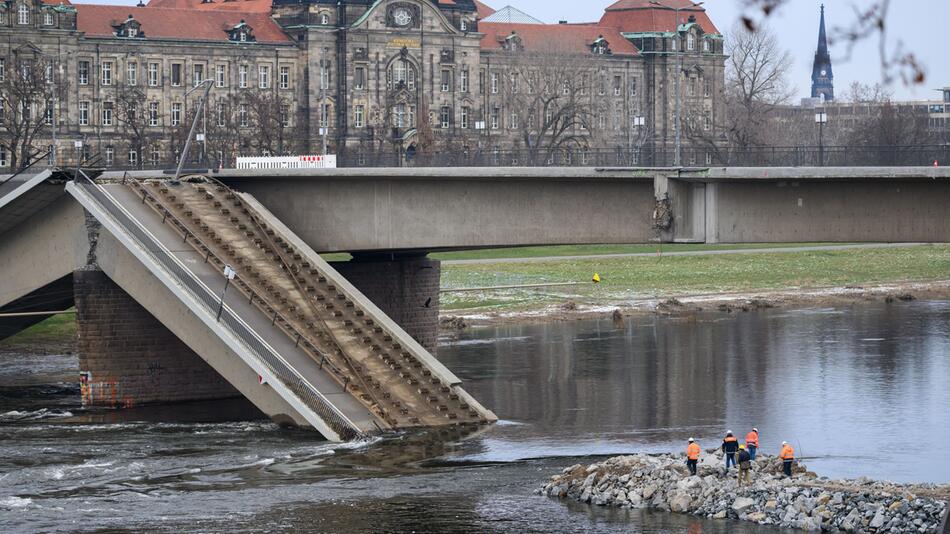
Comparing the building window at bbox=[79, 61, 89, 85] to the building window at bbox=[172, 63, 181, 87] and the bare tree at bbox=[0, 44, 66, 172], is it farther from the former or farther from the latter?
the building window at bbox=[172, 63, 181, 87]

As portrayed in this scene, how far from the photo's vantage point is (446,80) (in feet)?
575

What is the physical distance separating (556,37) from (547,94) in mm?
15340

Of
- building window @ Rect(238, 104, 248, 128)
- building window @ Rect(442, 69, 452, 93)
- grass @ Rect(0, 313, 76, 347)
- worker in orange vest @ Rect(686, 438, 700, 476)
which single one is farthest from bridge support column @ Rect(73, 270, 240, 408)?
building window @ Rect(442, 69, 452, 93)

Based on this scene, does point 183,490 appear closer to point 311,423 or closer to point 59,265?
point 311,423

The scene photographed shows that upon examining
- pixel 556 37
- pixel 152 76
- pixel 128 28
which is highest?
pixel 556 37

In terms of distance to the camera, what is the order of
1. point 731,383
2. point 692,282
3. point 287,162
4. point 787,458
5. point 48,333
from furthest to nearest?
point 692,282 → point 48,333 → point 287,162 → point 731,383 → point 787,458

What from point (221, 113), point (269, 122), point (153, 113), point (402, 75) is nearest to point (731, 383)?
point (269, 122)

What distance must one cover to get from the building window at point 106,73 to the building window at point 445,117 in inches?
1237

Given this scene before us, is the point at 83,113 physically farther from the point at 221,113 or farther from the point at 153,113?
the point at 221,113

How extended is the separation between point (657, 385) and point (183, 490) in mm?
20839

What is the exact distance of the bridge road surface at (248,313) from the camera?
50.5 metres

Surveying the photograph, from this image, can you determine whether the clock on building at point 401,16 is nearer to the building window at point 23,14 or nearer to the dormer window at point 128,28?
the dormer window at point 128,28

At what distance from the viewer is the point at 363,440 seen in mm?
49062

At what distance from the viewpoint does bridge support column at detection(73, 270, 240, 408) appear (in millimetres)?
56906
